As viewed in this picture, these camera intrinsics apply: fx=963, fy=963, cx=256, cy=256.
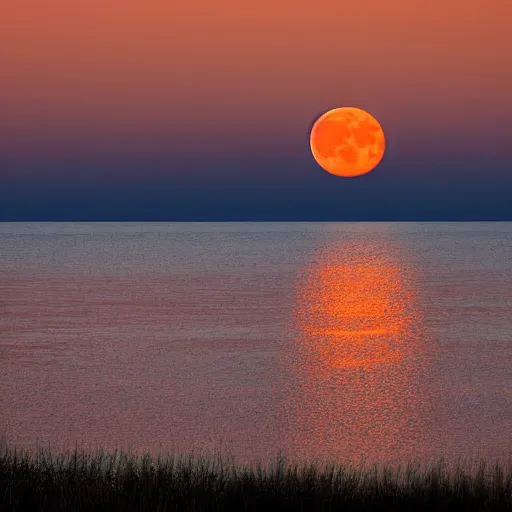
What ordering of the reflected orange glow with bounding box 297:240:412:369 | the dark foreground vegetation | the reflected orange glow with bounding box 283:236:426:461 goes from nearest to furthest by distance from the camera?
the dark foreground vegetation < the reflected orange glow with bounding box 283:236:426:461 < the reflected orange glow with bounding box 297:240:412:369

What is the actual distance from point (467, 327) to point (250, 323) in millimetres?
6469

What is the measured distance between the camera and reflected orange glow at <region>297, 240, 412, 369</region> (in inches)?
920

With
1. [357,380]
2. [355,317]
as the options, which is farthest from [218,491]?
[355,317]

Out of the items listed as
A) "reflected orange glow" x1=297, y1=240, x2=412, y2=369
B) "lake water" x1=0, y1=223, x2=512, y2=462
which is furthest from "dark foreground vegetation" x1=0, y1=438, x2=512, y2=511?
"reflected orange glow" x1=297, y1=240, x2=412, y2=369

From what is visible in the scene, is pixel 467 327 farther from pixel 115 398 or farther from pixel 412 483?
pixel 412 483

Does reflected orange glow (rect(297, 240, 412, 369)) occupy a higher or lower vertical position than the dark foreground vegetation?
higher

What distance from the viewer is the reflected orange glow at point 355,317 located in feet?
76.7

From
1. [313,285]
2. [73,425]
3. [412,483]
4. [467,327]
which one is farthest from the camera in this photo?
[313,285]

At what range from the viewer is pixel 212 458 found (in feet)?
44.1

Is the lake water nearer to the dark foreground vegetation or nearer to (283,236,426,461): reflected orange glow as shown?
(283,236,426,461): reflected orange glow

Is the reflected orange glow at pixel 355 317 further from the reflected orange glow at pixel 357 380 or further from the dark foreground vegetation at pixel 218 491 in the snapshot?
the dark foreground vegetation at pixel 218 491

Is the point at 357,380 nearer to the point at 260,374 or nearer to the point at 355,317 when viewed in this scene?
the point at 260,374

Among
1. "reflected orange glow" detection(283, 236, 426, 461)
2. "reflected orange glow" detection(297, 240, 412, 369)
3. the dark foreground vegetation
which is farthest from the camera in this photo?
"reflected orange glow" detection(297, 240, 412, 369)

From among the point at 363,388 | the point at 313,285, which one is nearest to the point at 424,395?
the point at 363,388
